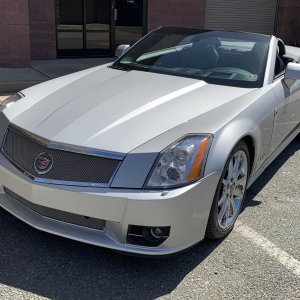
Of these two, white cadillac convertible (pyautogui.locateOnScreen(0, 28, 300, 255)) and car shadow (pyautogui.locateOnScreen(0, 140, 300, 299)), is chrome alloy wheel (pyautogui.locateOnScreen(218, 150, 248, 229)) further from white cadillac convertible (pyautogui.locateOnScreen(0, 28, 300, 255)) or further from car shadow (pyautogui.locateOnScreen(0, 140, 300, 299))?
car shadow (pyautogui.locateOnScreen(0, 140, 300, 299))

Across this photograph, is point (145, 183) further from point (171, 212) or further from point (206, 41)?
point (206, 41)

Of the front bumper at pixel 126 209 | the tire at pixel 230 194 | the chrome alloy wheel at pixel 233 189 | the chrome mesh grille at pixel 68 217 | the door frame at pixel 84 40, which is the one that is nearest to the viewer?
the front bumper at pixel 126 209

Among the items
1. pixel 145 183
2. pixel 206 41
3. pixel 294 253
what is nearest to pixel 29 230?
Answer: pixel 145 183

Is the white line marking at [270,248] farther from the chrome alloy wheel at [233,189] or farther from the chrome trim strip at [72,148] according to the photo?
the chrome trim strip at [72,148]

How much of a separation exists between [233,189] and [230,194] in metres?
0.06

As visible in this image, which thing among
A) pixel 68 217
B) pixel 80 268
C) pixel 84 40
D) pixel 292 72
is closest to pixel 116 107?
pixel 68 217

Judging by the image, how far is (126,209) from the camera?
9.07 ft

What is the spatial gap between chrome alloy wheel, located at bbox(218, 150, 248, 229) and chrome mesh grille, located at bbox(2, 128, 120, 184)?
2.90 feet

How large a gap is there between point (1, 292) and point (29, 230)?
72 centimetres

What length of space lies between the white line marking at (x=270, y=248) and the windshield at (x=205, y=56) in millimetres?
1172

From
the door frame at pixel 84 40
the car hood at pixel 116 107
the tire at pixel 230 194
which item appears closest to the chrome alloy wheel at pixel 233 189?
the tire at pixel 230 194

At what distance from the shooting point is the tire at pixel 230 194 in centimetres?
318

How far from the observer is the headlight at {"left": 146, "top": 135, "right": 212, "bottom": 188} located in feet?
9.33

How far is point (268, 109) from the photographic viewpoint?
3.86 metres
